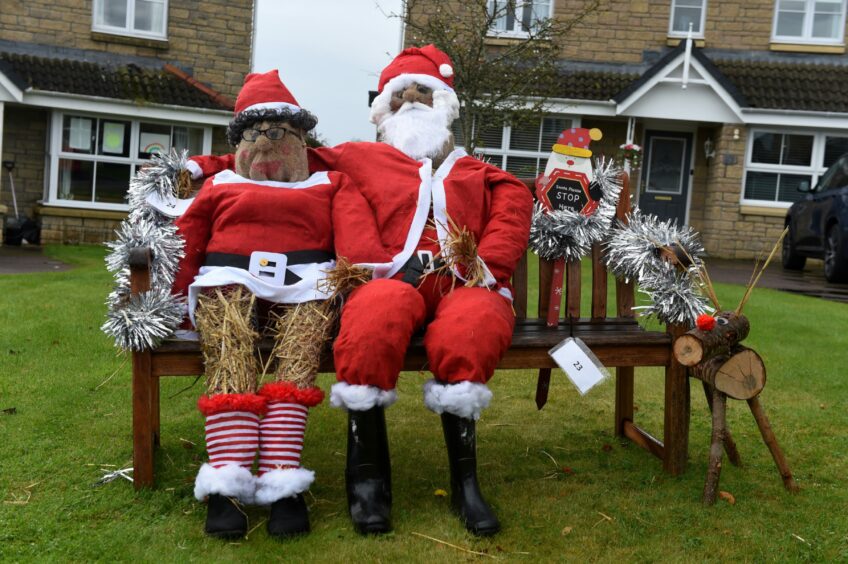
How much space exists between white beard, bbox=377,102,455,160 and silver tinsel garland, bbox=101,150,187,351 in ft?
2.98

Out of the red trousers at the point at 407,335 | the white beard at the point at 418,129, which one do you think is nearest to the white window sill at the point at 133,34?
the white beard at the point at 418,129

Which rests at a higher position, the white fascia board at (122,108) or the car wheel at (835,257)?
the white fascia board at (122,108)

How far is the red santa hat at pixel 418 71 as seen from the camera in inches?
153

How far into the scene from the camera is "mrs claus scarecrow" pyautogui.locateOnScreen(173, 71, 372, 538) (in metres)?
2.73

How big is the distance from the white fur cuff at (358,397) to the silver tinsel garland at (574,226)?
1.24 m

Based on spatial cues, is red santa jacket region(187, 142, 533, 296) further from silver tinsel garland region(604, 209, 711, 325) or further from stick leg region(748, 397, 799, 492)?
stick leg region(748, 397, 799, 492)

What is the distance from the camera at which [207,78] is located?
14594mm

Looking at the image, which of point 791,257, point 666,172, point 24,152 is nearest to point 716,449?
point 791,257

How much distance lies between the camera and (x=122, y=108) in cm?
1367

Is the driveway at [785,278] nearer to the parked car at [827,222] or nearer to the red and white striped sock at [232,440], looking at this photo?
the parked car at [827,222]

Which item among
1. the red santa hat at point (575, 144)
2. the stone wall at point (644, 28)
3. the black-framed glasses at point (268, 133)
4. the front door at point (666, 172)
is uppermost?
the stone wall at point (644, 28)

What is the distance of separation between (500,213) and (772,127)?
43.2 feet

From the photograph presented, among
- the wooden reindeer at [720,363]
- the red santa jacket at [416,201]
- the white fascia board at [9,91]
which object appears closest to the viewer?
the wooden reindeer at [720,363]

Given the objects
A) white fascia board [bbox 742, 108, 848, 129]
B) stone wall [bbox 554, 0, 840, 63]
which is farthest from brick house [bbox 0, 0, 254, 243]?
white fascia board [bbox 742, 108, 848, 129]
